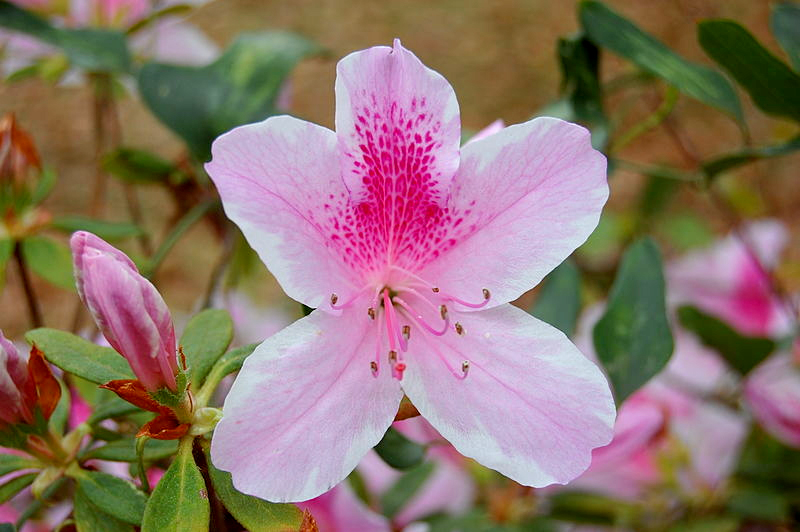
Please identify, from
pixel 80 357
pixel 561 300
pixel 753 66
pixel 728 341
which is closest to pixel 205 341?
pixel 80 357

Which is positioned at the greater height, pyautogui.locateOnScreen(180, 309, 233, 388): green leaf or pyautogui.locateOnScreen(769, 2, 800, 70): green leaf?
pyautogui.locateOnScreen(769, 2, 800, 70): green leaf

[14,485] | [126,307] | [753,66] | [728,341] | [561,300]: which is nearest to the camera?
[126,307]

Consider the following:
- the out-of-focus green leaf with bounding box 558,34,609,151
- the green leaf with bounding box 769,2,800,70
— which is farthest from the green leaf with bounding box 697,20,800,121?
the out-of-focus green leaf with bounding box 558,34,609,151

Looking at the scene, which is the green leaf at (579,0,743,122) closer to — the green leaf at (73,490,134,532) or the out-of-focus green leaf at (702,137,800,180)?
the out-of-focus green leaf at (702,137,800,180)

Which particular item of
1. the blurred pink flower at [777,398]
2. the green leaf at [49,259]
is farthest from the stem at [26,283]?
the blurred pink flower at [777,398]

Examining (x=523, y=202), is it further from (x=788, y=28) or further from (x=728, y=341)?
(x=728, y=341)

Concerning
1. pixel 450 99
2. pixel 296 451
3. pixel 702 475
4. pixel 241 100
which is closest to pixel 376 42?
pixel 241 100
